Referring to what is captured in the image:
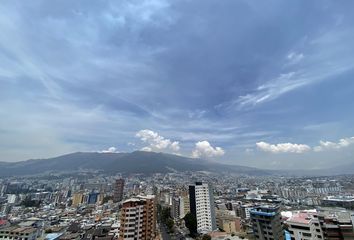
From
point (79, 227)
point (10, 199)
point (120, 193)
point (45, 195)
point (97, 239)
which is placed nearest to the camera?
point (97, 239)

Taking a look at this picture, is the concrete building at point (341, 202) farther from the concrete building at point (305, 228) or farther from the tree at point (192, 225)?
the concrete building at point (305, 228)

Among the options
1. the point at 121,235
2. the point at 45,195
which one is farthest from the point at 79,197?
the point at 121,235

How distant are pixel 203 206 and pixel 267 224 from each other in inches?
697

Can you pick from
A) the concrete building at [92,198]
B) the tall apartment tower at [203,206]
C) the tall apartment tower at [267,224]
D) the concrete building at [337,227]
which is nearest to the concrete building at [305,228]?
the concrete building at [337,227]

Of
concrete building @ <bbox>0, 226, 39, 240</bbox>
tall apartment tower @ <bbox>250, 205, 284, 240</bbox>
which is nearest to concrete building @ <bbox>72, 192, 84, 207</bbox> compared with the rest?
concrete building @ <bbox>0, 226, 39, 240</bbox>

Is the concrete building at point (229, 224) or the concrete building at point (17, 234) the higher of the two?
the concrete building at point (17, 234)

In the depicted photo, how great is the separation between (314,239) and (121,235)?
45.4ft

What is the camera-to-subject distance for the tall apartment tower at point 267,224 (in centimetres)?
1282

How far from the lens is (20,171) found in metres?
149

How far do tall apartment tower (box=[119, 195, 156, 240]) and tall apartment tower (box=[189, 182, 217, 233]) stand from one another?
41.0ft

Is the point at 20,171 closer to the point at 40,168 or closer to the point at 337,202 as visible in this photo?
the point at 40,168

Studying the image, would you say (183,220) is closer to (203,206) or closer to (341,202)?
(203,206)

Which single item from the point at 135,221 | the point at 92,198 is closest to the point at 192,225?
the point at 135,221

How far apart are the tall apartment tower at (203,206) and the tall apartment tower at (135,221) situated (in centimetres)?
1249
